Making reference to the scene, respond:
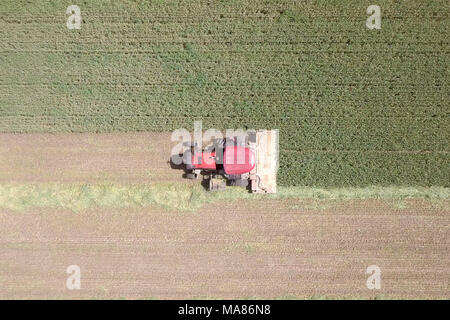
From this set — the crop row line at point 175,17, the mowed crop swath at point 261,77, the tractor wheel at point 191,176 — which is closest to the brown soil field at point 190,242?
the tractor wheel at point 191,176

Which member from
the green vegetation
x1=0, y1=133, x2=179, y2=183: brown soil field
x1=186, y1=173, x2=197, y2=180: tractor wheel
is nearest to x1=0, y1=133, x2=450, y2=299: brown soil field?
x1=0, y1=133, x2=179, y2=183: brown soil field

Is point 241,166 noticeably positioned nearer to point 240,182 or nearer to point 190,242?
point 240,182

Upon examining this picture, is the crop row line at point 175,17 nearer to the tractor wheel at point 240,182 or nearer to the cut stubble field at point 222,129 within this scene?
the cut stubble field at point 222,129

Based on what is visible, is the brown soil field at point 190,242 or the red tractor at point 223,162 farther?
the brown soil field at point 190,242

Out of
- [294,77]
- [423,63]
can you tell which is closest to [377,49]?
[423,63]

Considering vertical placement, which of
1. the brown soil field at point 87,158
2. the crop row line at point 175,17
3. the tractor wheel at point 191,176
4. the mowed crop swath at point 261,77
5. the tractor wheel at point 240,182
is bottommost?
the tractor wheel at point 240,182

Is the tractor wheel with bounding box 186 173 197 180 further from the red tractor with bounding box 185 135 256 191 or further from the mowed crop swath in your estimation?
the mowed crop swath
